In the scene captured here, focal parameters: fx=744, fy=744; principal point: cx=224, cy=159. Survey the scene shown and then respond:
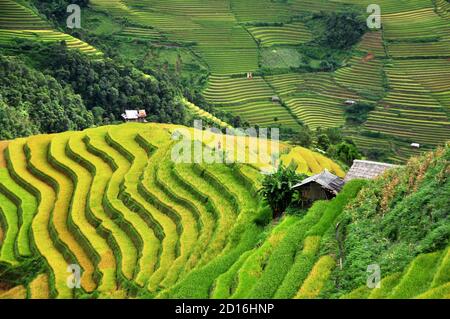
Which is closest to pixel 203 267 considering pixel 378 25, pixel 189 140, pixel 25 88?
pixel 189 140

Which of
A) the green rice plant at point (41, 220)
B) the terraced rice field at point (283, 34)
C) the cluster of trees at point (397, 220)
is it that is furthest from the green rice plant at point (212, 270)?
the terraced rice field at point (283, 34)

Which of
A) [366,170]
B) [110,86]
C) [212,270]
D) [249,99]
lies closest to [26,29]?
[110,86]

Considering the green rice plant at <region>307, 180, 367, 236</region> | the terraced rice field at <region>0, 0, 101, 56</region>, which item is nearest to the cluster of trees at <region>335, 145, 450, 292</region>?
the green rice plant at <region>307, 180, 367, 236</region>

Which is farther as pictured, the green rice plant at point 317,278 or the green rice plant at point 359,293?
the green rice plant at point 317,278

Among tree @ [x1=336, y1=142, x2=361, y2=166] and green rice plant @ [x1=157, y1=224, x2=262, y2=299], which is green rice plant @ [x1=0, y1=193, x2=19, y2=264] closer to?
green rice plant @ [x1=157, y1=224, x2=262, y2=299]

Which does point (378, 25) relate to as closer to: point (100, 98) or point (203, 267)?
point (100, 98)

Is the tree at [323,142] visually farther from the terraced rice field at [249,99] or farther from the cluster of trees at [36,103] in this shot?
the cluster of trees at [36,103]
